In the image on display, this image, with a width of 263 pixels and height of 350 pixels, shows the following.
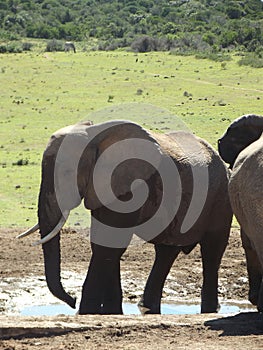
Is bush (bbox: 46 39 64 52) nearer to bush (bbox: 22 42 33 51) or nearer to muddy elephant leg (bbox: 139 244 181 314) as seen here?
bush (bbox: 22 42 33 51)

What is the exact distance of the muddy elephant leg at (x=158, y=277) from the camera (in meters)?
8.52

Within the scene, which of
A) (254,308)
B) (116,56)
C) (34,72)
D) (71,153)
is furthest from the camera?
(116,56)

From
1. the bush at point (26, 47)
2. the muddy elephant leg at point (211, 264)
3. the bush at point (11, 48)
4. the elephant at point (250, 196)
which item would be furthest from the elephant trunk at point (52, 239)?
the bush at point (26, 47)

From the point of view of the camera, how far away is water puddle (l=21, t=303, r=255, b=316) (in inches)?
340

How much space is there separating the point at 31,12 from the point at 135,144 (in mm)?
56029

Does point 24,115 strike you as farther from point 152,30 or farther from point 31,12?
point 31,12

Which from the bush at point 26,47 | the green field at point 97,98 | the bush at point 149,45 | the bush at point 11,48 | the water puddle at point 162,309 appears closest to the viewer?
the water puddle at point 162,309

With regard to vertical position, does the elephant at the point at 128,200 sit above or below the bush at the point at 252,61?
above

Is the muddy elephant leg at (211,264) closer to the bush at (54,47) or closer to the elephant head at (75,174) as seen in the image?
the elephant head at (75,174)

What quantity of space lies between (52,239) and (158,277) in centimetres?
155

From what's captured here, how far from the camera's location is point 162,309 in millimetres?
9000

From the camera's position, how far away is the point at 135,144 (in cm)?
784

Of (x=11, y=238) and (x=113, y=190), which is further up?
(x=113, y=190)

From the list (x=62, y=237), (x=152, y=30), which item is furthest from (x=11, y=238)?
(x=152, y=30)
